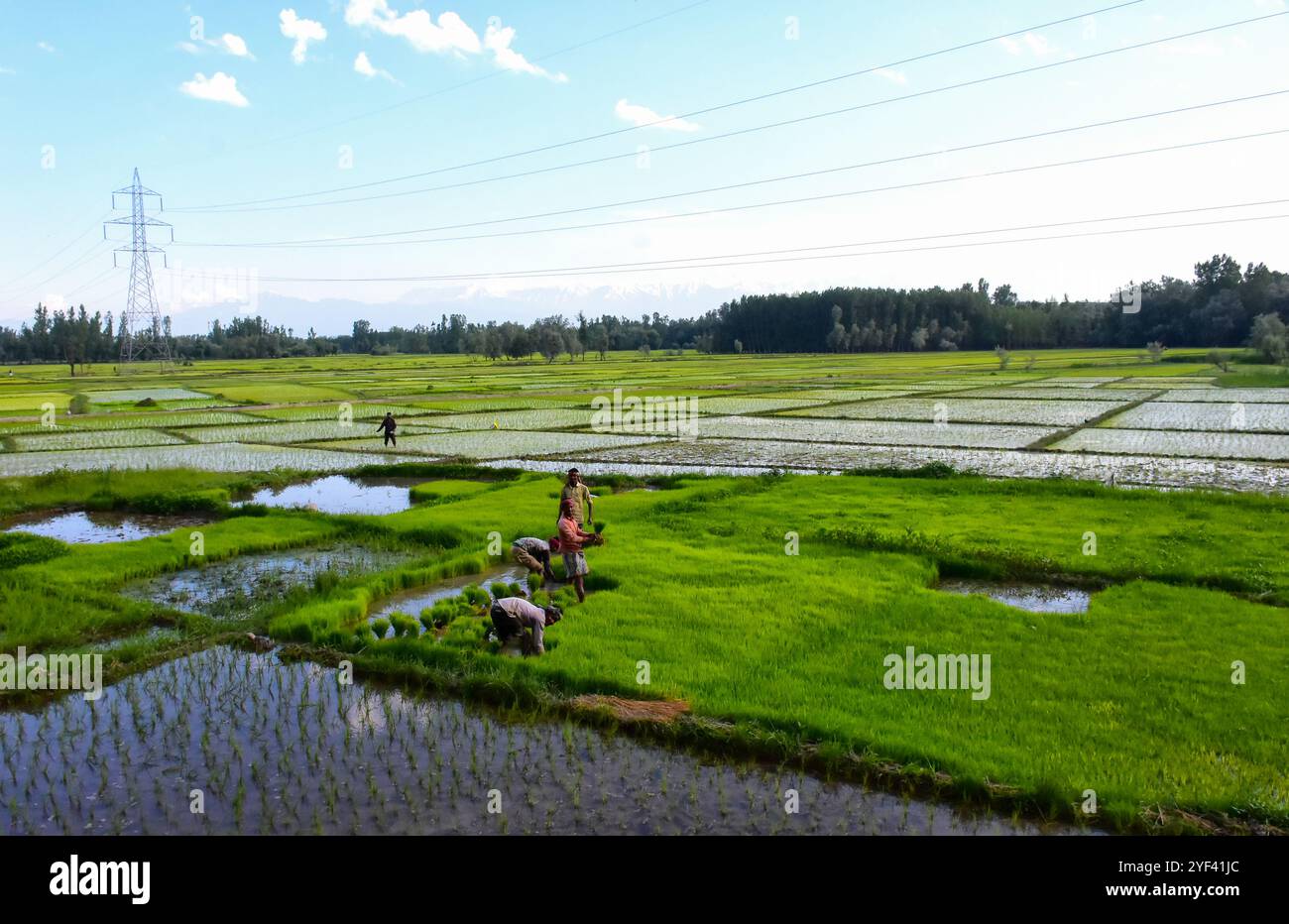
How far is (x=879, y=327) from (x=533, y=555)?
141118 mm

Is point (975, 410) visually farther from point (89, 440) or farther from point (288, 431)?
point (89, 440)

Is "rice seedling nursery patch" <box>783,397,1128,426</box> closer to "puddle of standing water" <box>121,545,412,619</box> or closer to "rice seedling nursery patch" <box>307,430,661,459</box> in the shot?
"rice seedling nursery patch" <box>307,430,661,459</box>

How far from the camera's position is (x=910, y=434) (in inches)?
1337

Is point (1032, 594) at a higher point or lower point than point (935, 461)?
lower

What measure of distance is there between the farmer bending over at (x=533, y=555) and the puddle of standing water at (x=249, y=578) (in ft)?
8.69

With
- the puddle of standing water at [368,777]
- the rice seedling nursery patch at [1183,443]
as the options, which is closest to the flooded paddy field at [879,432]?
the rice seedling nursery patch at [1183,443]

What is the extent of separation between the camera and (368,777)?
770 centimetres

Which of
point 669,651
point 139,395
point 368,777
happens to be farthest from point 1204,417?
point 139,395

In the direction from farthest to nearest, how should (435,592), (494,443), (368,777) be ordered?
Answer: 1. (494,443)
2. (435,592)
3. (368,777)

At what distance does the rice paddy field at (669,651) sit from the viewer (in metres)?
7.21

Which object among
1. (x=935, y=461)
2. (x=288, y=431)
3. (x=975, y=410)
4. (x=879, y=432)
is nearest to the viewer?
(x=935, y=461)

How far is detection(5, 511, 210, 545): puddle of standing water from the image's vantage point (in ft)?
59.8

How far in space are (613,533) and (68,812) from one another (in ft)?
34.1

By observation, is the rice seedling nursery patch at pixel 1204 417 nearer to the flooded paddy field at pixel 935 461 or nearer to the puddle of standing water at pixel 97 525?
the flooded paddy field at pixel 935 461
